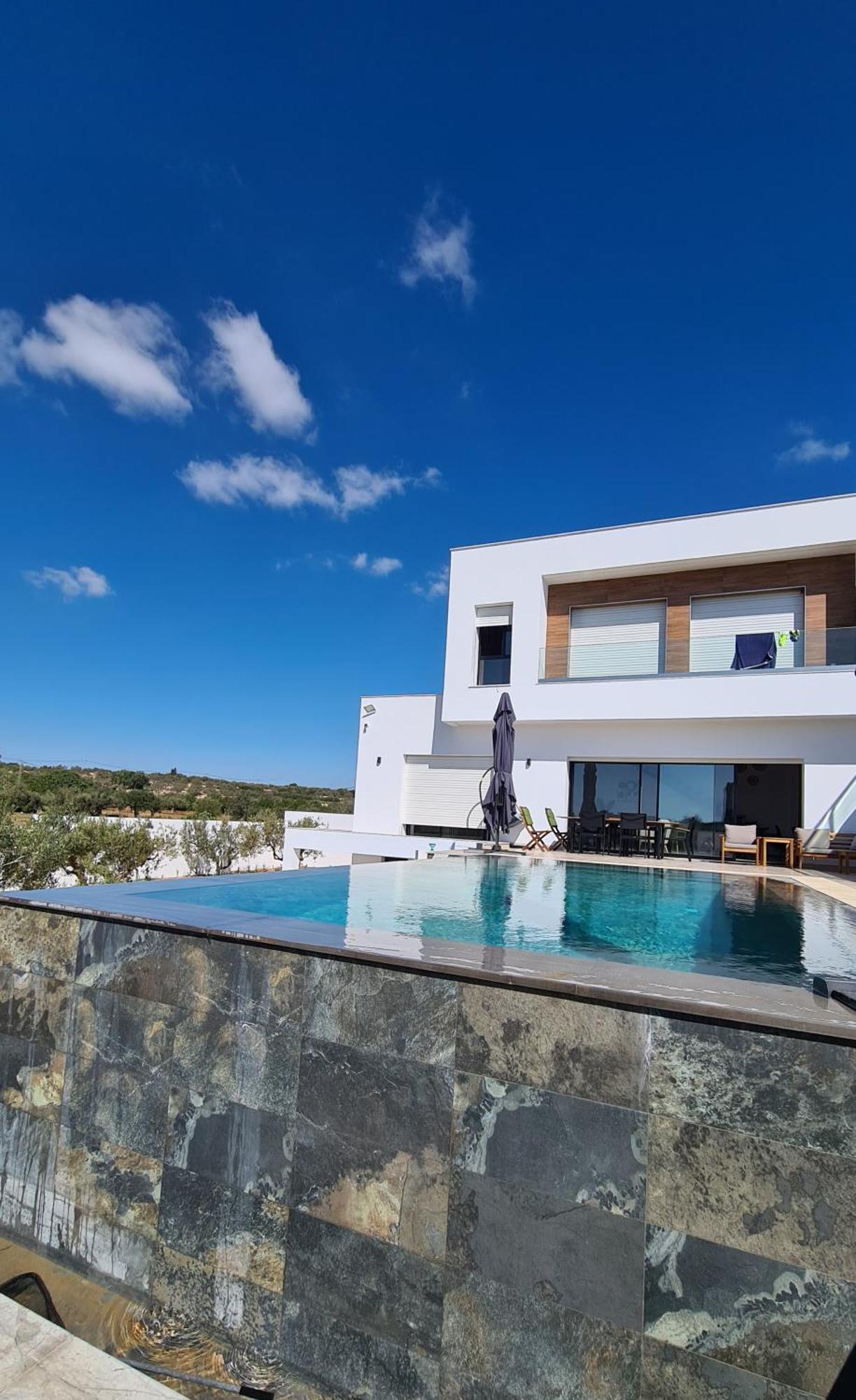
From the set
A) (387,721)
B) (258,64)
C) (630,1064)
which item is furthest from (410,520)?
(630,1064)

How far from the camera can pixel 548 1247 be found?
2.44 m

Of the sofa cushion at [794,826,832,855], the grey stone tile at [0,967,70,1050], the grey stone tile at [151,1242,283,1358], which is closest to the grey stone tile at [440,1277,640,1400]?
the grey stone tile at [151,1242,283,1358]

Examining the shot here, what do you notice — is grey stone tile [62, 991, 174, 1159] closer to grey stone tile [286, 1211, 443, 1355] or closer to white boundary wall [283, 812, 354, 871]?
grey stone tile [286, 1211, 443, 1355]

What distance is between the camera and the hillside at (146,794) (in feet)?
80.6

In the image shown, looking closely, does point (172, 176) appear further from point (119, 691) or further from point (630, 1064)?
point (119, 691)

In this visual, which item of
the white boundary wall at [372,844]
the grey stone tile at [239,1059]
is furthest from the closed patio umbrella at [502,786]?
the grey stone tile at [239,1059]

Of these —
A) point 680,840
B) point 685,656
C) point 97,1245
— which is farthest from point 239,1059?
point 685,656

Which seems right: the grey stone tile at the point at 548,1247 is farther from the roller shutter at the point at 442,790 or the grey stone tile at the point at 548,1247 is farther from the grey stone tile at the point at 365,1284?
the roller shutter at the point at 442,790

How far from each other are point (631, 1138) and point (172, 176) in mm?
14536

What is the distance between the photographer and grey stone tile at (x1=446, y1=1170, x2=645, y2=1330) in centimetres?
232

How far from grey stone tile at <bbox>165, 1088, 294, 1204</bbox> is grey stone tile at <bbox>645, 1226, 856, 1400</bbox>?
1.61 m

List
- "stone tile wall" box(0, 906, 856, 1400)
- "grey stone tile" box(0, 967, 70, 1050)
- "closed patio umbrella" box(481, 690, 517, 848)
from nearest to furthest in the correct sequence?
"stone tile wall" box(0, 906, 856, 1400)
"grey stone tile" box(0, 967, 70, 1050)
"closed patio umbrella" box(481, 690, 517, 848)

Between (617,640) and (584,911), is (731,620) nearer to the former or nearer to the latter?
(617,640)

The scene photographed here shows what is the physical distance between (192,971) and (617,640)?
1432 centimetres
